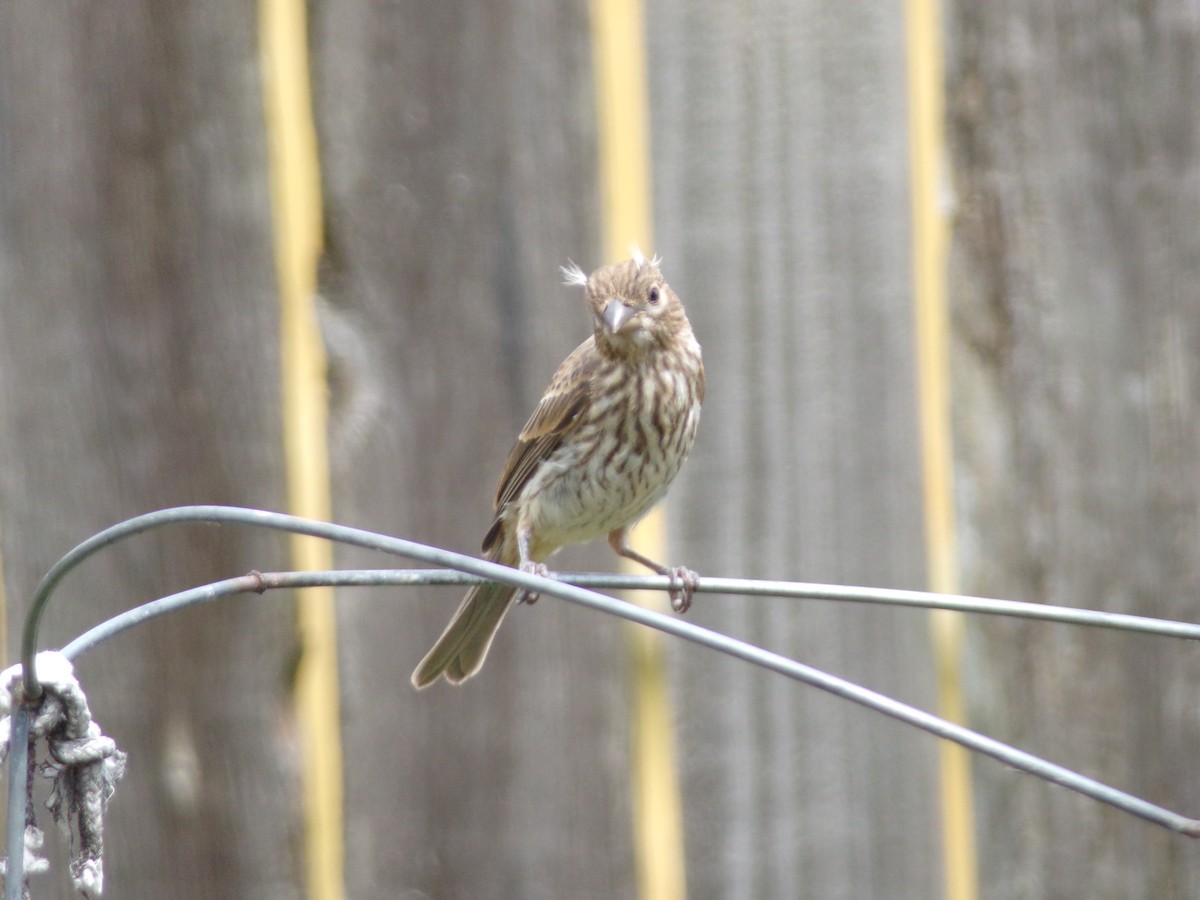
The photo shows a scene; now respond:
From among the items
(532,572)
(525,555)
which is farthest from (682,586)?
(525,555)

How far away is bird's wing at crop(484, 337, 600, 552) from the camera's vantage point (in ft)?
8.47

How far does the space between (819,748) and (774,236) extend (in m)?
0.94

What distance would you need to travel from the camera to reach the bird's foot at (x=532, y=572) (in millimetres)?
2496

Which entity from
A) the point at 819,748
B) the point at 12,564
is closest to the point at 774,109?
the point at 819,748

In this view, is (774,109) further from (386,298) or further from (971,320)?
(386,298)

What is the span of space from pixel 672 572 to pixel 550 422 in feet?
1.51

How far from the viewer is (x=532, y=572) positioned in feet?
9.02

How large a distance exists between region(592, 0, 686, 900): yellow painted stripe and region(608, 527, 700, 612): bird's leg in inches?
3.3

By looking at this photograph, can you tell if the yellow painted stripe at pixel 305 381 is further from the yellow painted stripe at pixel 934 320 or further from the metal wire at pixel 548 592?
the yellow painted stripe at pixel 934 320

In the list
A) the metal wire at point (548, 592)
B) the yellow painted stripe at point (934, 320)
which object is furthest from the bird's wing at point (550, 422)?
the metal wire at point (548, 592)

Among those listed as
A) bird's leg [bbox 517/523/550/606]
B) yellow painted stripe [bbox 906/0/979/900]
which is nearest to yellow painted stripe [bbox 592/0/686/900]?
bird's leg [bbox 517/523/550/606]

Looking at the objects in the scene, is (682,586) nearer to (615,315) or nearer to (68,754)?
(615,315)

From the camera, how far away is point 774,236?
2.50 metres

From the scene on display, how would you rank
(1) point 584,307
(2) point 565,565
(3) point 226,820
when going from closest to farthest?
(3) point 226,820
(1) point 584,307
(2) point 565,565
